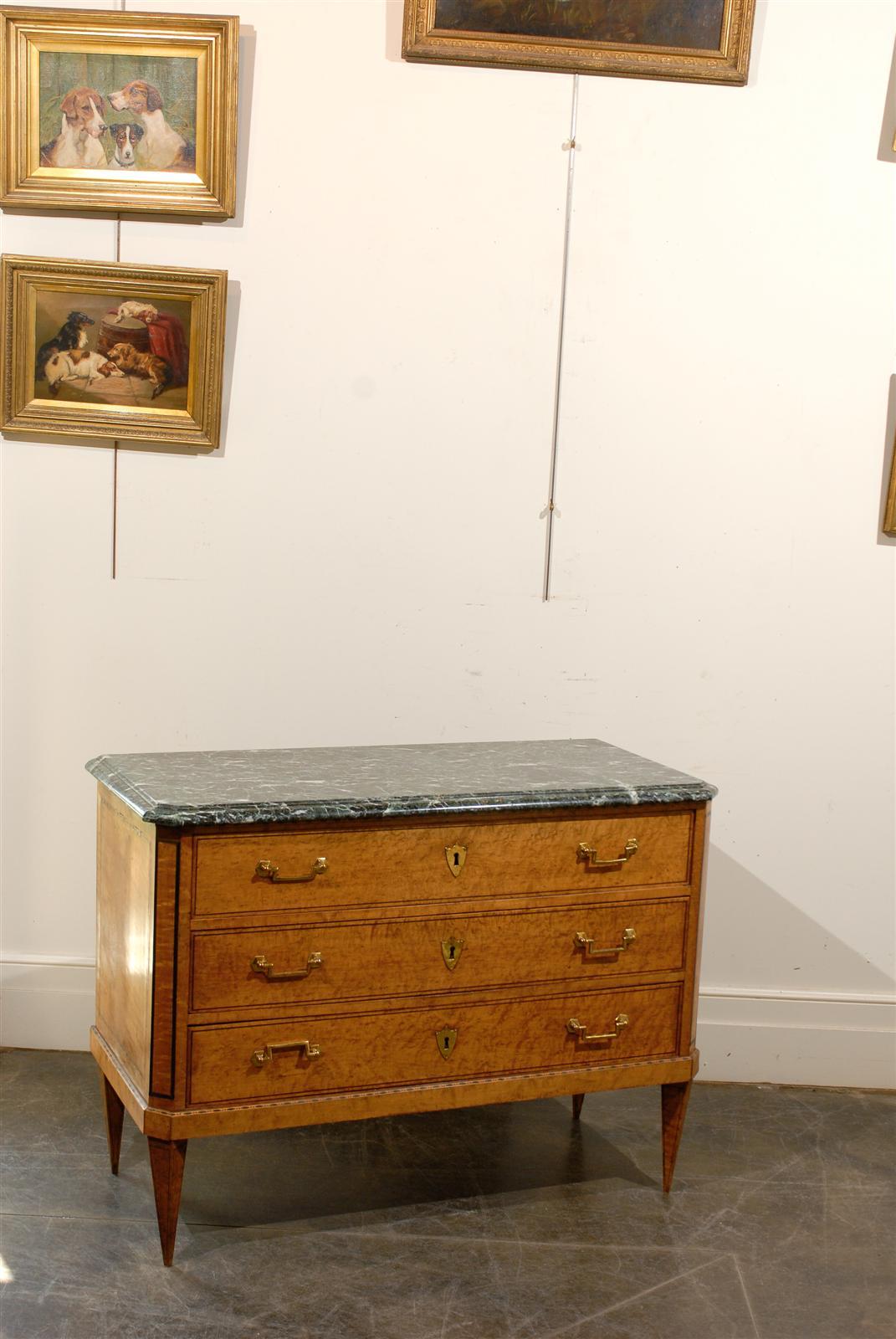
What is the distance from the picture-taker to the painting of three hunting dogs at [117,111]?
12.7 ft

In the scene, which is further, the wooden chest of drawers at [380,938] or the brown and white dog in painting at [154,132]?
the brown and white dog in painting at [154,132]

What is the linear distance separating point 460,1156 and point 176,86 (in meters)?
3.17

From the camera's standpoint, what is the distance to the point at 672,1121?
3443 millimetres

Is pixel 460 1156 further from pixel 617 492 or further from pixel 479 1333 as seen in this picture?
pixel 617 492

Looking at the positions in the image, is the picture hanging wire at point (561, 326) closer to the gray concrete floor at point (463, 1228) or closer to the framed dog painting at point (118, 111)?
the framed dog painting at point (118, 111)

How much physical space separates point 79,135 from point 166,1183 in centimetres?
292

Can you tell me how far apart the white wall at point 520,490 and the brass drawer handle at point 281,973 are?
1.25m

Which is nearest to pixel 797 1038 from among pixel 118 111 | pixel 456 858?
pixel 456 858

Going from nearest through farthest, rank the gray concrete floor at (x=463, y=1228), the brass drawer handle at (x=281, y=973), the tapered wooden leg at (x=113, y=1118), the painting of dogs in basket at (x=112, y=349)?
the gray concrete floor at (x=463, y=1228)
the brass drawer handle at (x=281, y=973)
the tapered wooden leg at (x=113, y=1118)
the painting of dogs in basket at (x=112, y=349)

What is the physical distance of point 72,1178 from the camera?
11.1ft

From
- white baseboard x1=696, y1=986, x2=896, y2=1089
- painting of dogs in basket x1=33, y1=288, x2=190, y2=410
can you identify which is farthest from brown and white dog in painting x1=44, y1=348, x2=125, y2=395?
white baseboard x1=696, y1=986, x2=896, y2=1089

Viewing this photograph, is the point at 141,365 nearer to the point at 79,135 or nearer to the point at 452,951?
the point at 79,135

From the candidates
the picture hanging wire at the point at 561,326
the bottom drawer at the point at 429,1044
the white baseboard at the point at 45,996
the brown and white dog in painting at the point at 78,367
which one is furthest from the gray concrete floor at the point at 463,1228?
the brown and white dog in painting at the point at 78,367

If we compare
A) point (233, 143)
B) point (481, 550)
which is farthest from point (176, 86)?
point (481, 550)
